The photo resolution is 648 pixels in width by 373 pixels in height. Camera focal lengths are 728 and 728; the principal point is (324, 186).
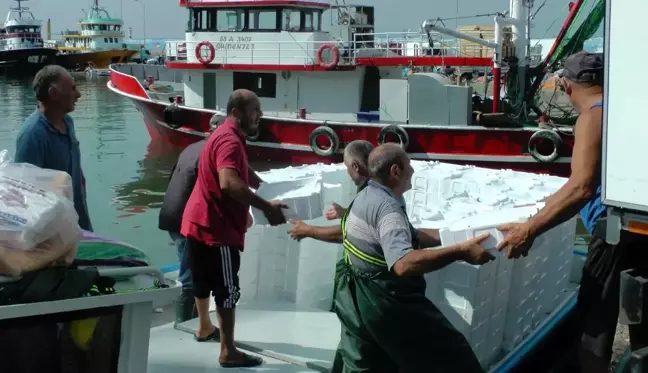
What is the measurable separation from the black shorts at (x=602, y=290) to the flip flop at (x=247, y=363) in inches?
65.9

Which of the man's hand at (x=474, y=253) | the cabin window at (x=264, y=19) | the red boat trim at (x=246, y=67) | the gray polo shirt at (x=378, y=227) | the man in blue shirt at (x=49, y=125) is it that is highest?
the cabin window at (x=264, y=19)

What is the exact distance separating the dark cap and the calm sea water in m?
7.04

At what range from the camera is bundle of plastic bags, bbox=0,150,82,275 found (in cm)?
210

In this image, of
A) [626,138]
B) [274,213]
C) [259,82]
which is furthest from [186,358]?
[259,82]

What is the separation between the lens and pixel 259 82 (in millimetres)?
15414

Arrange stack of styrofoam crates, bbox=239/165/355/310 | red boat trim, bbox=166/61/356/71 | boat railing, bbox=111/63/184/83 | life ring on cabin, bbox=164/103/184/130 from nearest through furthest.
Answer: stack of styrofoam crates, bbox=239/165/355/310 → red boat trim, bbox=166/61/356/71 → life ring on cabin, bbox=164/103/184/130 → boat railing, bbox=111/63/184/83

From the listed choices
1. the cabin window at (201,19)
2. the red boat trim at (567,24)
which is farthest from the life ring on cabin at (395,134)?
the cabin window at (201,19)

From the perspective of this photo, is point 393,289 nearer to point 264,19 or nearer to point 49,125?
point 49,125

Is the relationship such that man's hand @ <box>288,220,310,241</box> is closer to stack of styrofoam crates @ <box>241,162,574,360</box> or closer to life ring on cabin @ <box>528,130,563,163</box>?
stack of styrofoam crates @ <box>241,162,574,360</box>

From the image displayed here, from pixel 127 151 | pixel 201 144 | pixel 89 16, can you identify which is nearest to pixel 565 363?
pixel 201 144

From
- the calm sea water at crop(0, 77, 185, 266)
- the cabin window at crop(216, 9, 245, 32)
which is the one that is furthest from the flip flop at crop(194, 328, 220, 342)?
the cabin window at crop(216, 9, 245, 32)

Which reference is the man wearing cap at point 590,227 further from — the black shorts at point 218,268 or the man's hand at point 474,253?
the black shorts at point 218,268

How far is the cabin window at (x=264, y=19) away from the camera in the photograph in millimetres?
15352

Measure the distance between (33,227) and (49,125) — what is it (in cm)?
203
